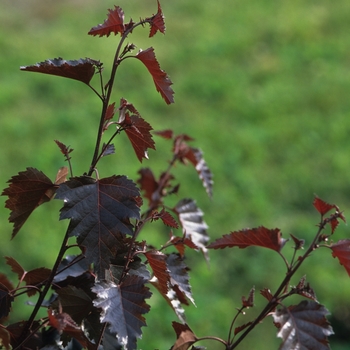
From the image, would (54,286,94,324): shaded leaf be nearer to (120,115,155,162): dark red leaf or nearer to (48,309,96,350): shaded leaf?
(48,309,96,350): shaded leaf

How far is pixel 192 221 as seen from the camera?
1562 mm

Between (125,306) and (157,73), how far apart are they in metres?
0.39

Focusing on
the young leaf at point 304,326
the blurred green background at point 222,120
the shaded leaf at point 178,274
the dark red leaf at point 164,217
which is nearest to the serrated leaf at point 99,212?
the dark red leaf at point 164,217

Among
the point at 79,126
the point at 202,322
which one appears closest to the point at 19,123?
the point at 79,126

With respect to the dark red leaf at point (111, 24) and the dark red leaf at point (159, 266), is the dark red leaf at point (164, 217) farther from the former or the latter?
the dark red leaf at point (111, 24)

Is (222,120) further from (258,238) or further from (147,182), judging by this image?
(258,238)

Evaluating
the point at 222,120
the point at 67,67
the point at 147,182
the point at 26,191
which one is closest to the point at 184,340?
the point at 26,191

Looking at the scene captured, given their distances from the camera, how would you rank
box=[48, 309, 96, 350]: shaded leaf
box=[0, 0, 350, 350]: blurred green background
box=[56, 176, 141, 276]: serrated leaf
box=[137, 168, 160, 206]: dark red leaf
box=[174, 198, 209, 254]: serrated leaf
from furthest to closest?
box=[0, 0, 350, 350]: blurred green background → box=[137, 168, 160, 206]: dark red leaf → box=[174, 198, 209, 254]: serrated leaf → box=[56, 176, 141, 276]: serrated leaf → box=[48, 309, 96, 350]: shaded leaf

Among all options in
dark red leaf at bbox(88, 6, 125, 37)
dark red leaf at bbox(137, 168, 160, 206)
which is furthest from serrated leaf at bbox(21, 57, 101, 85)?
dark red leaf at bbox(137, 168, 160, 206)

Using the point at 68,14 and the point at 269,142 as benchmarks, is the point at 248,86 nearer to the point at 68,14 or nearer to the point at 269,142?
the point at 269,142

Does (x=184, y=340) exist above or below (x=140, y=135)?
below

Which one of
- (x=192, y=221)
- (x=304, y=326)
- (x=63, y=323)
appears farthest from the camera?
(x=192, y=221)

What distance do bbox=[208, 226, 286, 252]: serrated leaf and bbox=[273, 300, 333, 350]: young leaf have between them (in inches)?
4.7

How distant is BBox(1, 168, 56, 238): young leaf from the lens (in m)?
1.16
